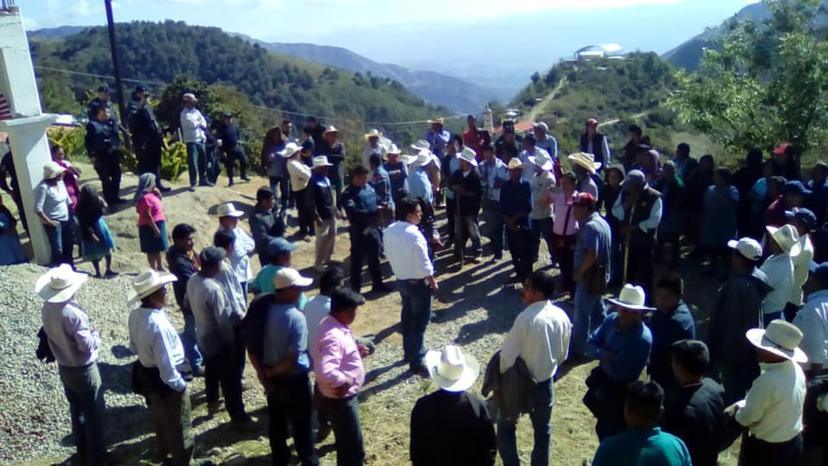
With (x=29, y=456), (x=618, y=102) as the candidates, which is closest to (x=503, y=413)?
(x=29, y=456)

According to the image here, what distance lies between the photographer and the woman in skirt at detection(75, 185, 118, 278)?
9983mm

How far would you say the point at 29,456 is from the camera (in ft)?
23.0

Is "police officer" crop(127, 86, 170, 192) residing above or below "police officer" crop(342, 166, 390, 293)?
above

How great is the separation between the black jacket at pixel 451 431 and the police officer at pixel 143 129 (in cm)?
956

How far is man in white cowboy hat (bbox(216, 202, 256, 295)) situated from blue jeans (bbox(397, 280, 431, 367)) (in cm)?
188

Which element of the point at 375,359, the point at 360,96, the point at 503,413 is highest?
the point at 503,413

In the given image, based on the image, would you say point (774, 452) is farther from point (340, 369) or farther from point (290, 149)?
point (290, 149)

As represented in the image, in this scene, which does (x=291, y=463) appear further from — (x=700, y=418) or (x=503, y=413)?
(x=700, y=418)

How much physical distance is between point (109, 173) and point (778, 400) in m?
11.0

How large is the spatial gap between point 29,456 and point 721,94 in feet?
46.3

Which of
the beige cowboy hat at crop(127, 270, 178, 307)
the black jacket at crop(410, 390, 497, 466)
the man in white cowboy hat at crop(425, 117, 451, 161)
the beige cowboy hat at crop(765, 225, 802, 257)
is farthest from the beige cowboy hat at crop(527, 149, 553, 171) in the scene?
the black jacket at crop(410, 390, 497, 466)

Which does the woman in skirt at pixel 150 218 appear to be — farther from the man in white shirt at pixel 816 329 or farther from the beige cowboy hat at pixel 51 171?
the man in white shirt at pixel 816 329

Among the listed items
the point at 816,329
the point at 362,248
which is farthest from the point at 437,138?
the point at 816,329

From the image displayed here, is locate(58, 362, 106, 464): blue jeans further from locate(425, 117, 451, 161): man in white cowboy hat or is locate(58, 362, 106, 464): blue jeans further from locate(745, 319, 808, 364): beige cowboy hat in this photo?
locate(425, 117, 451, 161): man in white cowboy hat
